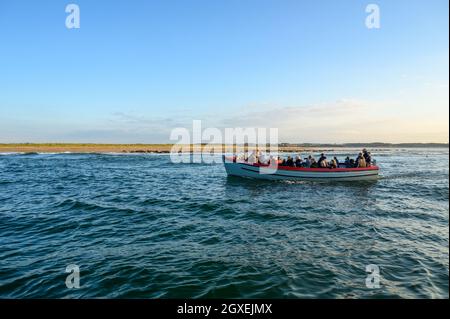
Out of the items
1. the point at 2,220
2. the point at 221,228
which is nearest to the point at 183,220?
the point at 221,228

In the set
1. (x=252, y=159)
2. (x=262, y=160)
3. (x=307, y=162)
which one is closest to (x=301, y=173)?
(x=307, y=162)

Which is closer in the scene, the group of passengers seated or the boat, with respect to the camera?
the boat

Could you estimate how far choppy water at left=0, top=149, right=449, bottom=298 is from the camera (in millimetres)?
8219

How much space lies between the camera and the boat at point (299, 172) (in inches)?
1144

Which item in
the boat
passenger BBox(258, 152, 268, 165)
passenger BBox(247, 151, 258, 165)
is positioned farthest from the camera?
passenger BBox(247, 151, 258, 165)

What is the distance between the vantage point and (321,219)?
49.4ft

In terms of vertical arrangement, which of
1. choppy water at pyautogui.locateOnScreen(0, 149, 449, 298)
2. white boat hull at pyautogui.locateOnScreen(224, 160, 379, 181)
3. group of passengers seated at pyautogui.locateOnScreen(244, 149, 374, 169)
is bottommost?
choppy water at pyautogui.locateOnScreen(0, 149, 449, 298)

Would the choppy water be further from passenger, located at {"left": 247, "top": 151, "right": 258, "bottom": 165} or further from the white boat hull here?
passenger, located at {"left": 247, "top": 151, "right": 258, "bottom": 165}

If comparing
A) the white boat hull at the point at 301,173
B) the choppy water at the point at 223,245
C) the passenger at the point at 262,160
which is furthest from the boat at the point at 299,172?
the choppy water at the point at 223,245

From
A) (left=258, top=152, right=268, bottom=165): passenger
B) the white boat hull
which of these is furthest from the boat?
(left=258, top=152, right=268, bottom=165): passenger

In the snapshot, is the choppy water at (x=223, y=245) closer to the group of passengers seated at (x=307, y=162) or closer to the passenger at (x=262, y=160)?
the group of passengers seated at (x=307, y=162)

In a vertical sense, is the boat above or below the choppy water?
above

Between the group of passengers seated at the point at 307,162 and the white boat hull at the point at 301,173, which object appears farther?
the group of passengers seated at the point at 307,162
